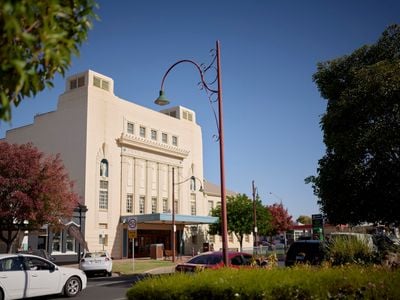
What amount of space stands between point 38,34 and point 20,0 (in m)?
0.57

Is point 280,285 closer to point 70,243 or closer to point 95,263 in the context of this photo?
point 95,263

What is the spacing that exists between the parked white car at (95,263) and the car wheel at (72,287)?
32.1ft

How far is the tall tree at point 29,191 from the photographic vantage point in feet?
80.3

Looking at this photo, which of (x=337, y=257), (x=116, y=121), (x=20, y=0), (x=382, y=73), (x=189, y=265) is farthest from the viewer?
(x=116, y=121)

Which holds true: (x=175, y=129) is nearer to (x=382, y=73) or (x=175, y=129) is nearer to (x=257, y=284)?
(x=382, y=73)

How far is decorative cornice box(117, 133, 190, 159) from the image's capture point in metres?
44.9

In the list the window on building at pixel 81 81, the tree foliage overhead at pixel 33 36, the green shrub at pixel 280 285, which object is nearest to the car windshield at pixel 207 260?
the green shrub at pixel 280 285

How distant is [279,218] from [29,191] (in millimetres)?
56794

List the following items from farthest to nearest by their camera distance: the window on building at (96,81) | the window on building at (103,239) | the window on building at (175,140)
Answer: the window on building at (175,140) → the window on building at (96,81) → the window on building at (103,239)

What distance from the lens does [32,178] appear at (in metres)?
25.3

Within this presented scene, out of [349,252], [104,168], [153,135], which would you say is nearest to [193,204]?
[153,135]

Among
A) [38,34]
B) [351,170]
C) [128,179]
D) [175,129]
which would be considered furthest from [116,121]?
[38,34]

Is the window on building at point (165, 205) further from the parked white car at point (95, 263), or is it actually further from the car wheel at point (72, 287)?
the car wheel at point (72, 287)

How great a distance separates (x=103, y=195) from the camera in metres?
42.7
